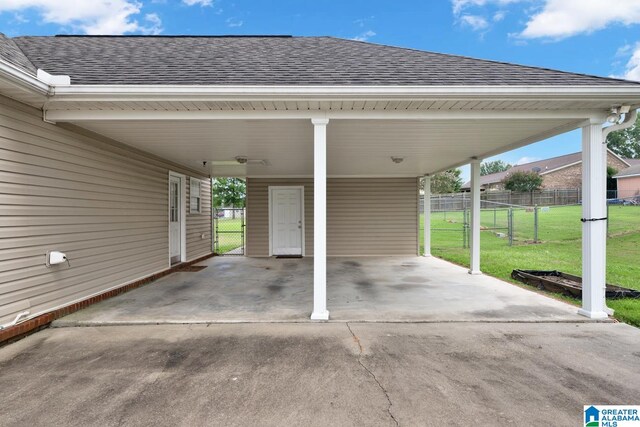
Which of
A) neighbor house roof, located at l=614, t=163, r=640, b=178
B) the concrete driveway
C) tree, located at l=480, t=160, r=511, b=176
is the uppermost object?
tree, located at l=480, t=160, r=511, b=176

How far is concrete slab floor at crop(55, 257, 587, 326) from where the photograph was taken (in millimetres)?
3762

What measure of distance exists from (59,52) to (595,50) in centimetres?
3463

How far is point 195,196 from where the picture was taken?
8.21 metres

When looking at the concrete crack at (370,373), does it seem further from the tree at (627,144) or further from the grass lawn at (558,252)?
the tree at (627,144)


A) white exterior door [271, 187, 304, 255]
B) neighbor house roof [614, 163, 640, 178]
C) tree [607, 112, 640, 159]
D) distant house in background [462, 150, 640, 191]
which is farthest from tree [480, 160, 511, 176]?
white exterior door [271, 187, 304, 255]

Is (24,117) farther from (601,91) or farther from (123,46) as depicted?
(601,91)

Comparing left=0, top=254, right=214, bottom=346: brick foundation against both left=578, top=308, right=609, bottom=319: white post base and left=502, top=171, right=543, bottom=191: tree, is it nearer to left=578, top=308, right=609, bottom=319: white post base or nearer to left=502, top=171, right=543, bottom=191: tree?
left=578, top=308, right=609, bottom=319: white post base

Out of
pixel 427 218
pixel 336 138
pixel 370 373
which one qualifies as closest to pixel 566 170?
pixel 427 218

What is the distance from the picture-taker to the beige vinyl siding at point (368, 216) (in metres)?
9.03

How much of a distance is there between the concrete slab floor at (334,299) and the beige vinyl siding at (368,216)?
2.18m

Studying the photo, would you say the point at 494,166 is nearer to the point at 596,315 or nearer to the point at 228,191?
the point at 228,191

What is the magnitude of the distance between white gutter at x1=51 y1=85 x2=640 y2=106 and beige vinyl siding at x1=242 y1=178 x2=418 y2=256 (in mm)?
5772

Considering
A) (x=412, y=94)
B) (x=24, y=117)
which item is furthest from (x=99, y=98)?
(x=412, y=94)

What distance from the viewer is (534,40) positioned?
2167 centimetres
